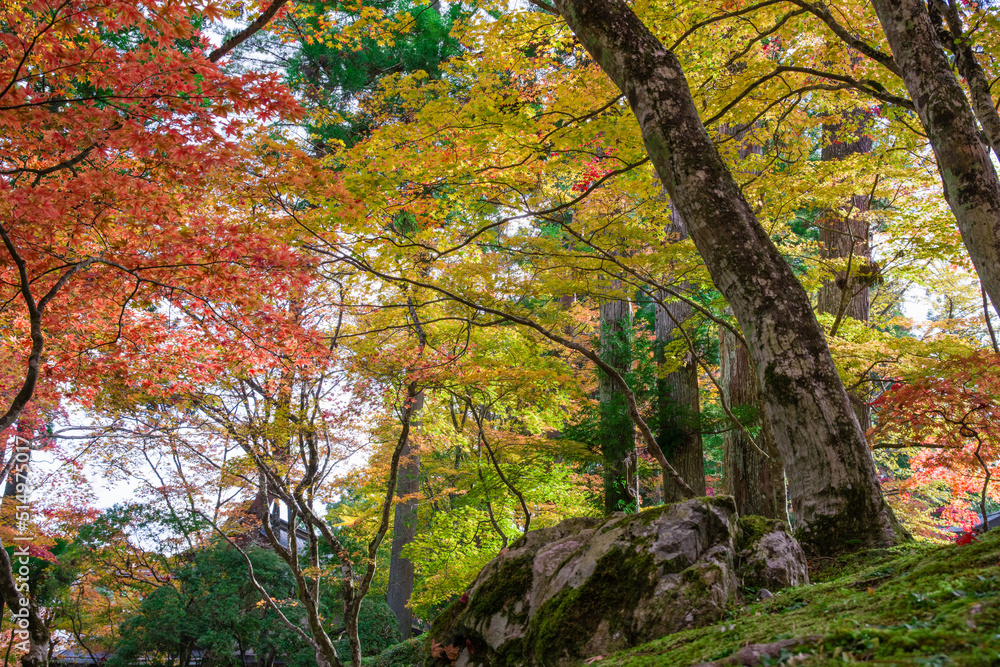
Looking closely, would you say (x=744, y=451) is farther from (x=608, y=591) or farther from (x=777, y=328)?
(x=608, y=591)

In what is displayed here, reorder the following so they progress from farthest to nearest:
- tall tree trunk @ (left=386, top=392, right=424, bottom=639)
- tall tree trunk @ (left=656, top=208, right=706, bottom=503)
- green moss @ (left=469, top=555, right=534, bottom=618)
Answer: tall tree trunk @ (left=386, top=392, right=424, bottom=639) → tall tree trunk @ (left=656, top=208, right=706, bottom=503) → green moss @ (left=469, top=555, right=534, bottom=618)

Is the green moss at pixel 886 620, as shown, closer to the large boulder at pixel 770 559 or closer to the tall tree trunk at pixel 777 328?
the large boulder at pixel 770 559

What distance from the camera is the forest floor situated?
3.72 feet

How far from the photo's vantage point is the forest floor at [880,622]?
1135mm

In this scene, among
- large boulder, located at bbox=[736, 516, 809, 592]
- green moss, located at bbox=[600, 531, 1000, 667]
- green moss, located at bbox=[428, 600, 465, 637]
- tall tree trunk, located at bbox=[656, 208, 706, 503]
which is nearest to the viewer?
green moss, located at bbox=[600, 531, 1000, 667]

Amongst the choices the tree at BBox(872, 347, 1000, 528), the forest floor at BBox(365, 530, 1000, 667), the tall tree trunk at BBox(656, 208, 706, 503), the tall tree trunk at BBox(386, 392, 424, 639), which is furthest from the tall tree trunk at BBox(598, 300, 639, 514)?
the forest floor at BBox(365, 530, 1000, 667)

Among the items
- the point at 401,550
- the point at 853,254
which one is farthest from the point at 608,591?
the point at 401,550

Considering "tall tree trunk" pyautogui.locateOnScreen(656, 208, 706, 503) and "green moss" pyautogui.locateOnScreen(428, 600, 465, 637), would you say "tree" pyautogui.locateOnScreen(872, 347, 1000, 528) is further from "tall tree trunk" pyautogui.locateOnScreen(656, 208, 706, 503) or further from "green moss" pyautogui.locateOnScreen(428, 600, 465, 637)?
"green moss" pyautogui.locateOnScreen(428, 600, 465, 637)

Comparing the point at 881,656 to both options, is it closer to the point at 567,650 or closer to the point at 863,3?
the point at 567,650

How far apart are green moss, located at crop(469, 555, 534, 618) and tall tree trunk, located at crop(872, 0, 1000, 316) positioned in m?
3.11

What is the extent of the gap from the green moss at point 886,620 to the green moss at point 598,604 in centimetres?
44

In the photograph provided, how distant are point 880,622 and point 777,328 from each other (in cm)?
171

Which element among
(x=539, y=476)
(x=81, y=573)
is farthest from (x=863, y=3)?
(x=81, y=573)

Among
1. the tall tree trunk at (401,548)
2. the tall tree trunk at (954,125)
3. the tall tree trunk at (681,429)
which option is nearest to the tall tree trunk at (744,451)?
the tall tree trunk at (681,429)
